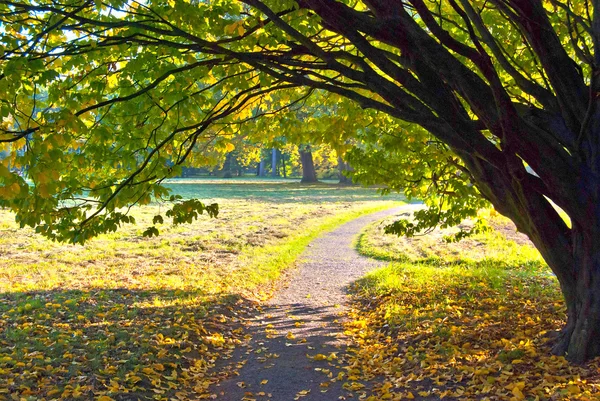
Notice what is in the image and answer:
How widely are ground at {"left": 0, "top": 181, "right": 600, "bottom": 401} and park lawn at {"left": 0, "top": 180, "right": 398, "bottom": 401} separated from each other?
2cm

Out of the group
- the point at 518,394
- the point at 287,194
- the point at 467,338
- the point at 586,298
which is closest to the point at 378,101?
the point at 586,298

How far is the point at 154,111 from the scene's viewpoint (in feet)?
20.9

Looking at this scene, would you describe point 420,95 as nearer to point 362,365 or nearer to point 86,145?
point 362,365

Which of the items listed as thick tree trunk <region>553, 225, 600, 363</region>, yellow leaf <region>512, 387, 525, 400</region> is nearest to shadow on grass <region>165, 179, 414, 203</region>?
thick tree trunk <region>553, 225, 600, 363</region>

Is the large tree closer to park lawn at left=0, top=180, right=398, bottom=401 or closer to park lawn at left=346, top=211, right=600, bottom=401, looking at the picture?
park lawn at left=346, top=211, right=600, bottom=401

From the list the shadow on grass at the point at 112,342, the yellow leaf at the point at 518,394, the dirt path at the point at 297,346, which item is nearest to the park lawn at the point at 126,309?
the shadow on grass at the point at 112,342

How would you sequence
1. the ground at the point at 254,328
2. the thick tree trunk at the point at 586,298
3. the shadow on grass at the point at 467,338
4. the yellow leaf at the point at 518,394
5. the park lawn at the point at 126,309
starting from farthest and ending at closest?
the park lawn at the point at 126,309 → the ground at the point at 254,328 → the thick tree trunk at the point at 586,298 → the shadow on grass at the point at 467,338 → the yellow leaf at the point at 518,394

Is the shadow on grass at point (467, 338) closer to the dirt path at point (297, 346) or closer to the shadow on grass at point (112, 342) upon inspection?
the dirt path at point (297, 346)

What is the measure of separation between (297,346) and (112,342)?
93.2 inches

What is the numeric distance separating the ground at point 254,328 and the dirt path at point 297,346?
0.04m

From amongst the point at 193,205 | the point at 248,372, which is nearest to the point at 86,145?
the point at 193,205

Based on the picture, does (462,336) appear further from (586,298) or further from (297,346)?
(297,346)

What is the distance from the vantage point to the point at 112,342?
6.48 meters

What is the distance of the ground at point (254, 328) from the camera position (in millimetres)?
5109
